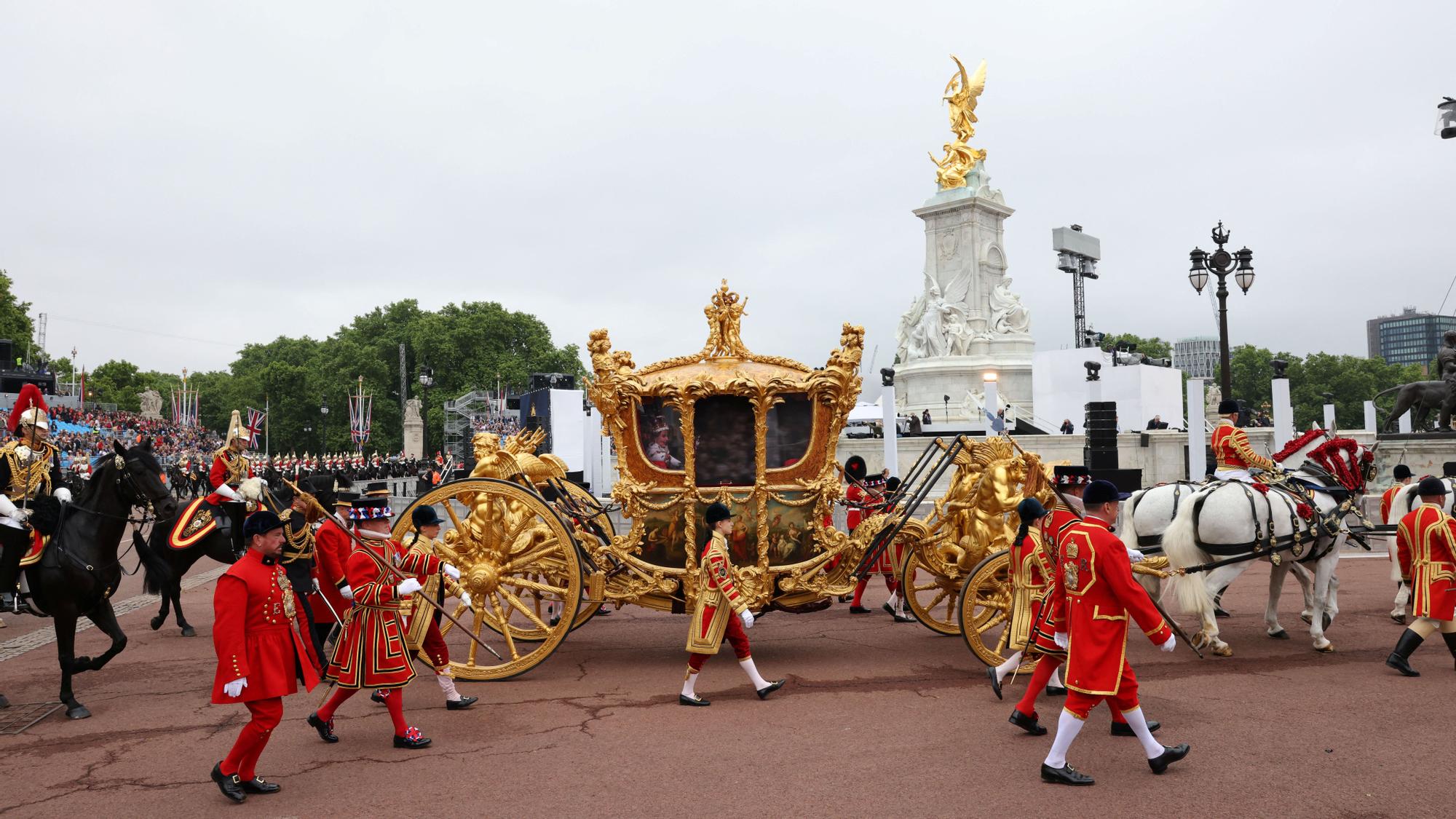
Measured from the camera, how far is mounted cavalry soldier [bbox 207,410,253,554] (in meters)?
9.51

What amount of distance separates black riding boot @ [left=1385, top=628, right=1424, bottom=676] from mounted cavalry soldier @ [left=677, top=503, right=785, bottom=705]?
16.0 ft

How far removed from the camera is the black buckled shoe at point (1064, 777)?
538 centimetres

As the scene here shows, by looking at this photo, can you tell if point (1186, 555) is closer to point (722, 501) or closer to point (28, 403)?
point (722, 501)

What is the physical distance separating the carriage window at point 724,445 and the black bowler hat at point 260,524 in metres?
3.95

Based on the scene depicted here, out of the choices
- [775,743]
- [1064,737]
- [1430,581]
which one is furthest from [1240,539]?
[775,743]

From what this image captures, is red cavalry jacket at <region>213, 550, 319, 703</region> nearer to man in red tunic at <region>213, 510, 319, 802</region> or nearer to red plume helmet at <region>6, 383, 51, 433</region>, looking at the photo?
man in red tunic at <region>213, 510, 319, 802</region>

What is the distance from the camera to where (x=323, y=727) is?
6.46 m

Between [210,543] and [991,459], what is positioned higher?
[991,459]

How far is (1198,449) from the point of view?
67.9 ft

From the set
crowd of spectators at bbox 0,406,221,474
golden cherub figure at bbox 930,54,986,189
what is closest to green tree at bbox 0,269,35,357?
crowd of spectators at bbox 0,406,221,474

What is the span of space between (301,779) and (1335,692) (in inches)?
282

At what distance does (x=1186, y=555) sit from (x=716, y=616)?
174 inches

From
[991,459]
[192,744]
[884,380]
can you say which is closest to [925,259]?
[884,380]

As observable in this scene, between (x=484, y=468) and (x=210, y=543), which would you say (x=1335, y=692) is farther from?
(x=210, y=543)
